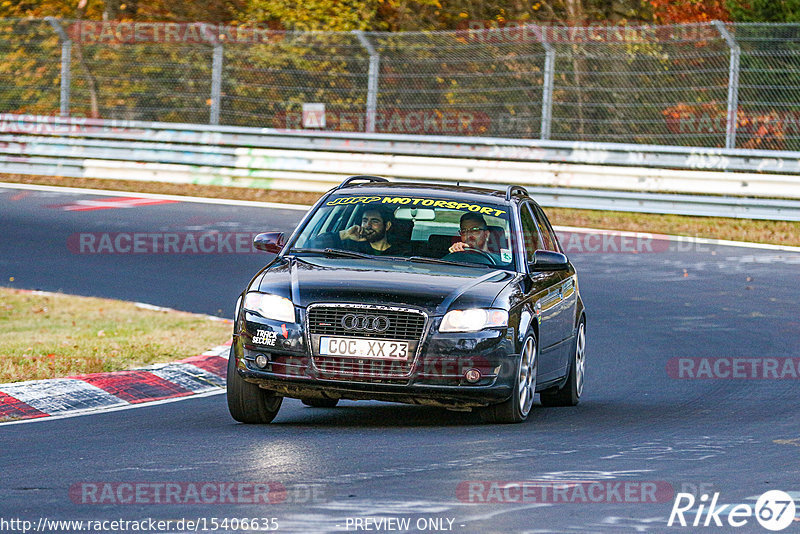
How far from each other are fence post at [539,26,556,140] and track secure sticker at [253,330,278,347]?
1515 centimetres

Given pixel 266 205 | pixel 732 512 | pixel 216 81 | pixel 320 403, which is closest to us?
pixel 732 512

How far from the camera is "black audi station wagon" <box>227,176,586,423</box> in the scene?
830 centimetres

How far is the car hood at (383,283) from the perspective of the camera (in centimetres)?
837

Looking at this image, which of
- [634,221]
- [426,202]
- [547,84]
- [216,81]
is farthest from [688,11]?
[426,202]

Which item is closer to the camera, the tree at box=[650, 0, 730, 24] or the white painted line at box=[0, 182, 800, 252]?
the white painted line at box=[0, 182, 800, 252]

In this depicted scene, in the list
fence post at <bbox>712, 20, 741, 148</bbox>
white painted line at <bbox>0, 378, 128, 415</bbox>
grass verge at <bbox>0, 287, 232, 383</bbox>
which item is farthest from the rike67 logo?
fence post at <bbox>712, 20, 741, 148</bbox>

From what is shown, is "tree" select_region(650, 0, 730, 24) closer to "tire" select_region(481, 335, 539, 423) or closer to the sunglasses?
the sunglasses

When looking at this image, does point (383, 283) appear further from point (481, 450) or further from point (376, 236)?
point (481, 450)

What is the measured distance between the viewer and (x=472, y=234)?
377 inches

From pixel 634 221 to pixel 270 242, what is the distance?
13.1 metres

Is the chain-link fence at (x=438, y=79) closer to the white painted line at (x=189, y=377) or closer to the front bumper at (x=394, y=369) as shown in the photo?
the white painted line at (x=189, y=377)

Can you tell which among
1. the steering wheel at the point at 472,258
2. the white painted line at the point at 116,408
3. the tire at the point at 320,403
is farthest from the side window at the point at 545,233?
the white painted line at the point at 116,408

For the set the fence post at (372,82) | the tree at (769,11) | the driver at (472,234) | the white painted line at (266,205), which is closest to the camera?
the driver at (472,234)

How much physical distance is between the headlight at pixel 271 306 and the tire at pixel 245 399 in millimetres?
345
